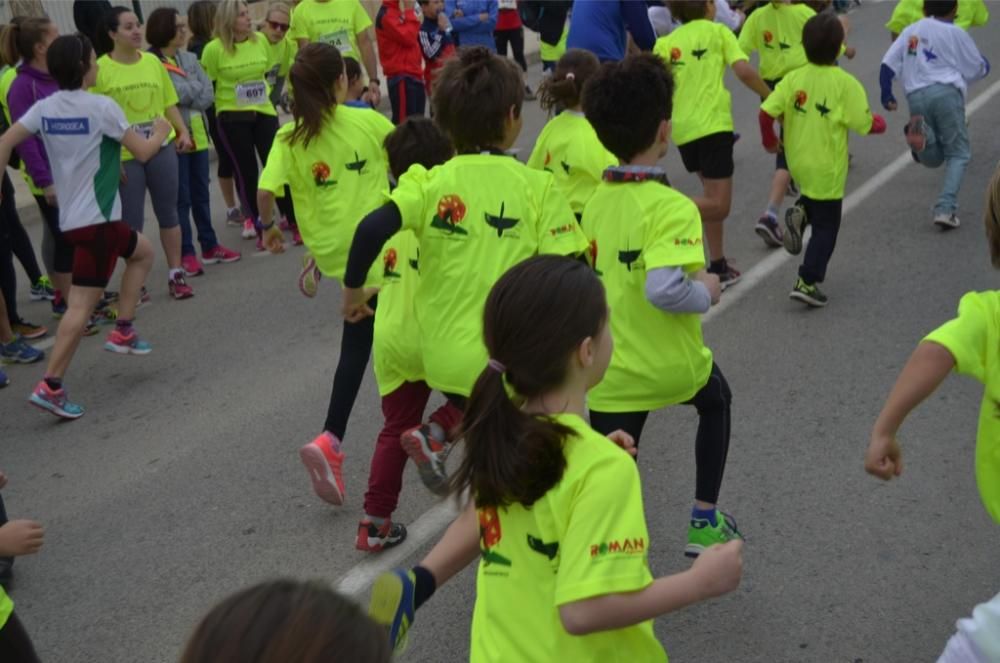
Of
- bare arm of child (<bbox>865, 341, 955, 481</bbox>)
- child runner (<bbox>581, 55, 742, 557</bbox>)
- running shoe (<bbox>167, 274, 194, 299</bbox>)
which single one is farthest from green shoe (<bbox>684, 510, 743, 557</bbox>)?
running shoe (<bbox>167, 274, 194, 299</bbox>)

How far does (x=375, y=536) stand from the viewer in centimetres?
514

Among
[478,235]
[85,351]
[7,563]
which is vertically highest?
[478,235]

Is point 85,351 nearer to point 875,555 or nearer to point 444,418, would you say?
point 444,418

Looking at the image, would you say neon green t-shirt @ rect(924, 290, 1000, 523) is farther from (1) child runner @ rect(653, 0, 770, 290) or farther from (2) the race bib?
(2) the race bib

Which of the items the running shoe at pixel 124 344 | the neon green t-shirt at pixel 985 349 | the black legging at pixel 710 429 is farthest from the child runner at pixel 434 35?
the neon green t-shirt at pixel 985 349

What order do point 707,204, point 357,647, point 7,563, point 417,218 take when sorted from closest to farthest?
point 357,647 < point 417,218 < point 7,563 < point 707,204

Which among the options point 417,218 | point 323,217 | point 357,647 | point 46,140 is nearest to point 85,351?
point 46,140

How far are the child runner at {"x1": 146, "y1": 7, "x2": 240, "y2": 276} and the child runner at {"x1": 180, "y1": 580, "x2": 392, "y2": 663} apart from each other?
797 cm

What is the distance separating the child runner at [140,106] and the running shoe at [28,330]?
0.92m

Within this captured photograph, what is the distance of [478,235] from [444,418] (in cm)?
83

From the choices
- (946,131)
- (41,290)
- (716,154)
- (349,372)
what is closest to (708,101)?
(716,154)

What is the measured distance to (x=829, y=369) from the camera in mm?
6594

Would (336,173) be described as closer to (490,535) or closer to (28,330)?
(490,535)

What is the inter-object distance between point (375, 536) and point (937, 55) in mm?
5491
